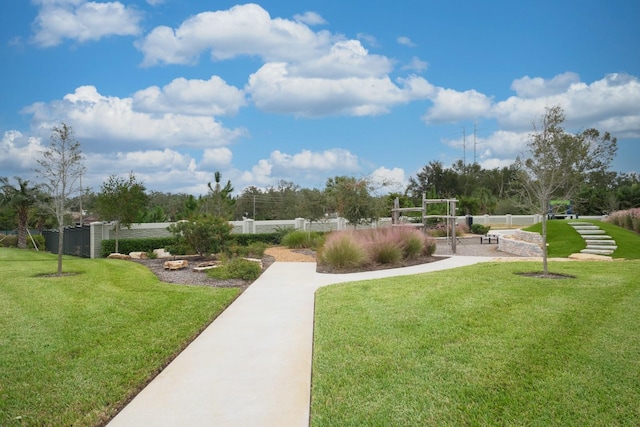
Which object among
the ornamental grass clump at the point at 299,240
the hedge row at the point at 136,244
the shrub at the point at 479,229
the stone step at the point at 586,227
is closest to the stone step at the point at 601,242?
the stone step at the point at 586,227

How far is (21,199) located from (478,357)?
30238mm

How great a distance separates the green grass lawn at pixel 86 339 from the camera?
4598 millimetres

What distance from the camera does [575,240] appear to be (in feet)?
64.1

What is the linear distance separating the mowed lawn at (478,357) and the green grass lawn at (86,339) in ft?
6.48

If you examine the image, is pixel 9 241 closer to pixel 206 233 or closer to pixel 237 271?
pixel 206 233

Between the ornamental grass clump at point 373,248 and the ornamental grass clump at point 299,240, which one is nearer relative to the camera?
the ornamental grass clump at point 373,248

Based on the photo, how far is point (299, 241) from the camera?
73.7ft

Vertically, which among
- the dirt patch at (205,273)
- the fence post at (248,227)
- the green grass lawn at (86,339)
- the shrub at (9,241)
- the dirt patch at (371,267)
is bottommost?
the shrub at (9,241)

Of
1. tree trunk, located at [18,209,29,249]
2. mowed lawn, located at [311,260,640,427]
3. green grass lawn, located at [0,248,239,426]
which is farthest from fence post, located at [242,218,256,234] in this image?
mowed lawn, located at [311,260,640,427]

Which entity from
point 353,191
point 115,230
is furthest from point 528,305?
point 115,230

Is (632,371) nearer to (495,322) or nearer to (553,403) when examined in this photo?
(553,403)

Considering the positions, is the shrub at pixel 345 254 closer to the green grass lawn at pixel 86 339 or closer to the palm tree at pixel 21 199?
the green grass lawn at pixel 86 339

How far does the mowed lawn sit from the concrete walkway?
0.78 ft

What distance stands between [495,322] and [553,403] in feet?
8.88
